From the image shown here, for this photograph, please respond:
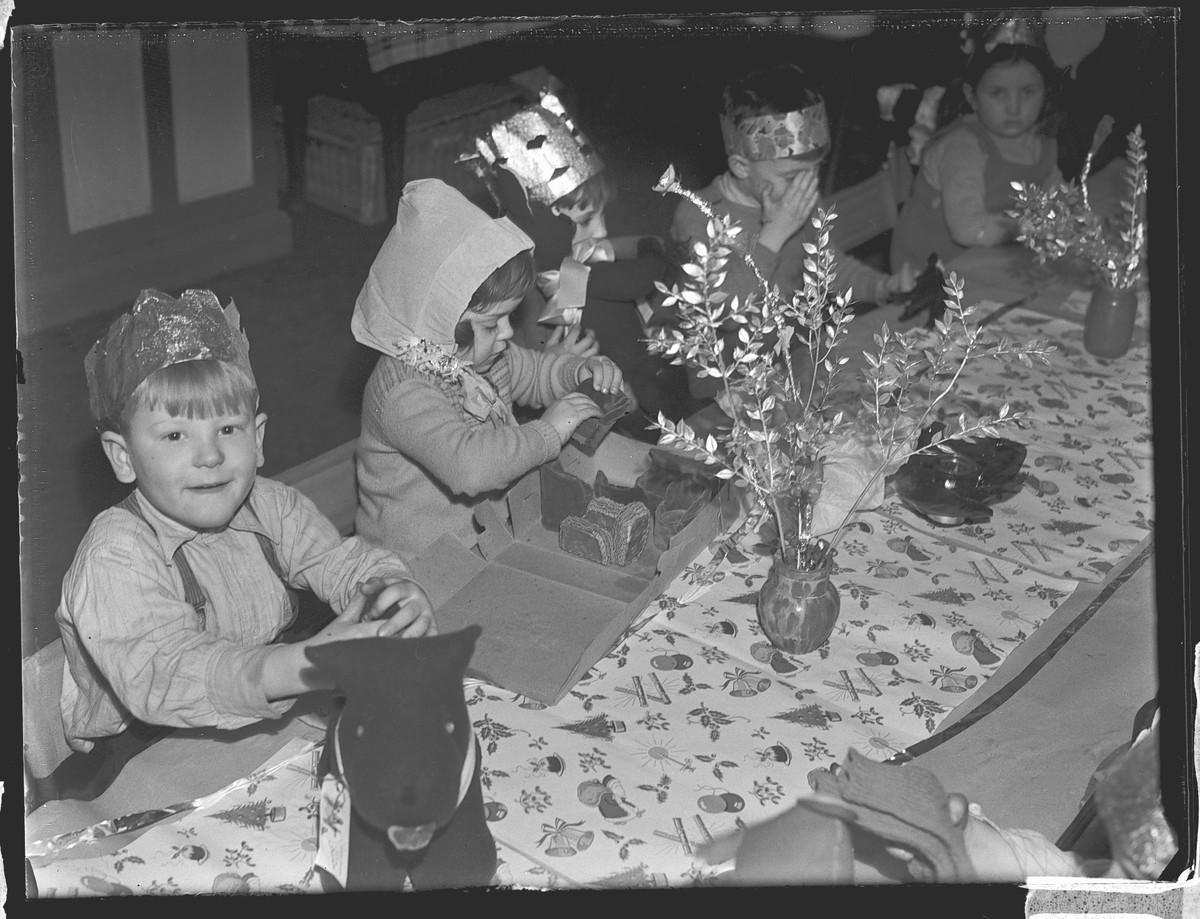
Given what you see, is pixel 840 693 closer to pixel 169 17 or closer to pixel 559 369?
pixel 559 369

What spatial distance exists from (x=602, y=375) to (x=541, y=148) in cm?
37

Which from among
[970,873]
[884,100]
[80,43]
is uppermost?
[80,43]

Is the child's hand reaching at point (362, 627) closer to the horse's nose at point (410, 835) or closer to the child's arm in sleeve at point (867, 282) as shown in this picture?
the horse's nose at point (410, 835)

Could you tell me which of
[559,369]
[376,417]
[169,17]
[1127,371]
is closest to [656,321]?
[559,369]

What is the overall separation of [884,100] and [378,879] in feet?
7.72

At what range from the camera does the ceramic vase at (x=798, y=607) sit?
4.56 feet

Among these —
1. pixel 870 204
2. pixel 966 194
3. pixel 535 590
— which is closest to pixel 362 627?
pixel 535 590

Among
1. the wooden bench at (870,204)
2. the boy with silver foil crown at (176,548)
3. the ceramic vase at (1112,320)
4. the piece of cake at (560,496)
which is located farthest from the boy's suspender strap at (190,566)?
the wooden bench at (870,204)

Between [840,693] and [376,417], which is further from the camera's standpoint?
[376,417]

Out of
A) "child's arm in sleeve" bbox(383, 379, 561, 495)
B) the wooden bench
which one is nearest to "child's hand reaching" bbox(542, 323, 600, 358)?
"child's arm in sleeve" bbox(383, 379, 561, 495)

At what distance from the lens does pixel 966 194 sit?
8.55 feet

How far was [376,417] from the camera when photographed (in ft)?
5.25

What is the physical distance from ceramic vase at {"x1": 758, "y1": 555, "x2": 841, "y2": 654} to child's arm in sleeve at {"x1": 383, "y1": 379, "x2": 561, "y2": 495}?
0.35 m

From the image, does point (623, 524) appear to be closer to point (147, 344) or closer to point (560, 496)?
point (560, 496)
